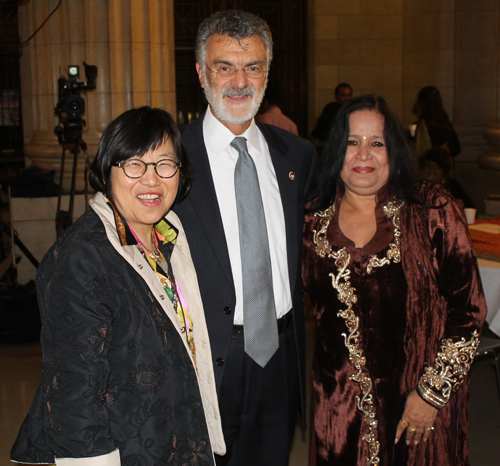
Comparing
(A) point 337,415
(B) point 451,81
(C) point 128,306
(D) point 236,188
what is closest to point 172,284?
(C) point 128,306

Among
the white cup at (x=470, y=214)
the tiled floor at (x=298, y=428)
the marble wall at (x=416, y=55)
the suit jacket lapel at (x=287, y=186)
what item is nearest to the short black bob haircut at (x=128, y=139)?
the suit jacket lapel at (x=287, y=186)

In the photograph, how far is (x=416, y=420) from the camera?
82.6 inches

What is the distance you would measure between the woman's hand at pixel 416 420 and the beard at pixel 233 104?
1.12 metres

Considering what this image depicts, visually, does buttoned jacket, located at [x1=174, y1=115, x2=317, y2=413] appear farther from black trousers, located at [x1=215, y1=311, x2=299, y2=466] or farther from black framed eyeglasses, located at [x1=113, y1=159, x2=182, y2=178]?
black framed eyeglasses, located at [x1=113, y1=159, x2=182, y2=178]

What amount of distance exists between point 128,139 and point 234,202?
665 millimetres

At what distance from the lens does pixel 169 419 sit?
61.1 inches

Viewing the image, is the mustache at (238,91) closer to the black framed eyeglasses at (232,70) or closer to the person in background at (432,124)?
the black framed eyeglasses at (232,70)

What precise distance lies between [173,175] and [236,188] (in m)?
0.49

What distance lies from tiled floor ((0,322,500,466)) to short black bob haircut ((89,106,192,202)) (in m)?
2.15

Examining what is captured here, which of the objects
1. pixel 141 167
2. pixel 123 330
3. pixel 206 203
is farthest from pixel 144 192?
pixel 206 203

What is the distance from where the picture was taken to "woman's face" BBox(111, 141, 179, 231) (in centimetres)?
163

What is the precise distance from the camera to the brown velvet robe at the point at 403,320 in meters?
2.08

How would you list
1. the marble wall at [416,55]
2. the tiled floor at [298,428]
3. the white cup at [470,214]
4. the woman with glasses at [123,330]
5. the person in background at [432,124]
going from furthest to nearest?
the marble wall at [416,55] < the person in background at [432,124] < the white cup at [470,214] < the tiled floor at [298,428] < the woman with glasses at [123,330]

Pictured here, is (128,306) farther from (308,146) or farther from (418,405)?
(308,146)
